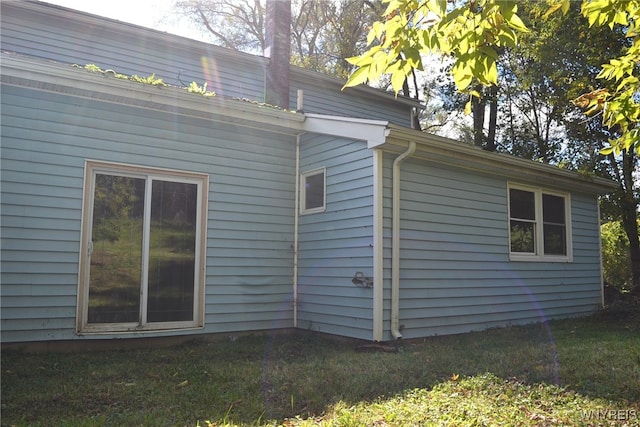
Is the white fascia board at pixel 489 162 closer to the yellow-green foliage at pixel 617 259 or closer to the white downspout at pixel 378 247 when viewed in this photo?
the white downspout at pixel 378 247

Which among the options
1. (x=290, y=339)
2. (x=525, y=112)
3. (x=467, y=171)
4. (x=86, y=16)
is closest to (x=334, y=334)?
(x=290, y=339)

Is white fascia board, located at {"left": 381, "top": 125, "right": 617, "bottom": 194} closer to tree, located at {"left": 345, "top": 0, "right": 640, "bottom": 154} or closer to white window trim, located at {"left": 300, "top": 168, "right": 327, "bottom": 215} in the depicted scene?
white window trim, located at {"left": 300, "top": 168, "right": 327, "bottom": 215}

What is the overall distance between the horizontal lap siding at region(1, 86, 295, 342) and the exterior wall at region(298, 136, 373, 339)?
12.4 inches

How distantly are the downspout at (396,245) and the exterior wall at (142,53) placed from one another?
4.24 meters

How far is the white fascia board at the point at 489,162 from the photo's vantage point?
627 cm

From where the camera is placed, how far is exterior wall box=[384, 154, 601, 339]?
6.52 metres

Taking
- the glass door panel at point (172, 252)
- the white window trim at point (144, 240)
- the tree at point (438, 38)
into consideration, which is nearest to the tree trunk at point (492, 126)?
the white window trim at point (144, 240)

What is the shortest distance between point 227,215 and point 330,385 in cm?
319

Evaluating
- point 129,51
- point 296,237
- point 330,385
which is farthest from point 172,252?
point 129,51

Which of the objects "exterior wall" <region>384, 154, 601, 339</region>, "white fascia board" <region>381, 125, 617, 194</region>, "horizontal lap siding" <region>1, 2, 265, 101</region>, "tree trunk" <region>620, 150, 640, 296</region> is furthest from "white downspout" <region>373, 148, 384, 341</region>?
"tree trunk" <region>620, 150, 640, 296</region>

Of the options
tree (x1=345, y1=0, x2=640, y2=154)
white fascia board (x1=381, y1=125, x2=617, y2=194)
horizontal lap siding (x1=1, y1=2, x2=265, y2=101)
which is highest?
horizontal lap siding (x1=1, y1=2, x2=265, y2=101)

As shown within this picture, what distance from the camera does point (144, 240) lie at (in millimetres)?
6113

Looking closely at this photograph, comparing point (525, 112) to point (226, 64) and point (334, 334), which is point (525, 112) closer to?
point (226, 64)

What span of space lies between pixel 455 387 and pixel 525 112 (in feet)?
49.6
